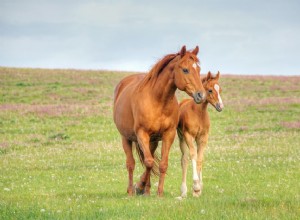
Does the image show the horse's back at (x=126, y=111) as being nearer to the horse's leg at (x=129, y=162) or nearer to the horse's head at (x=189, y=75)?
the horse's leg at (x=129, y=162)

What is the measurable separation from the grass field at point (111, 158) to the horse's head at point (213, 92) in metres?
2.15

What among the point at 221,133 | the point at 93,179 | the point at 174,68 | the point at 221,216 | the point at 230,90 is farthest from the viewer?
the point at 230,90

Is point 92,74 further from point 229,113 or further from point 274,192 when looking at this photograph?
point 274,192

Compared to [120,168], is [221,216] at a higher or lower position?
higher

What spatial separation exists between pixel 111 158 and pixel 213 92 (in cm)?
936

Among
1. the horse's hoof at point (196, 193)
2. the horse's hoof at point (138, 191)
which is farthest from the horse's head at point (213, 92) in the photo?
the horse's hoof at point (138, 191)

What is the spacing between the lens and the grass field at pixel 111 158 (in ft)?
34.4

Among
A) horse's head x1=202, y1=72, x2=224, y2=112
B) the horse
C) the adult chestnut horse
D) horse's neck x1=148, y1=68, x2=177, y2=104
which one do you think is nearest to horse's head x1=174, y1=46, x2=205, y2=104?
the adult chestnut horse

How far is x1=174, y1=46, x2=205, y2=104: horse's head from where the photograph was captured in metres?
11.5

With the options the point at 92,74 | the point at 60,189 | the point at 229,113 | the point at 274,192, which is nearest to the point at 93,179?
the point at 60,189

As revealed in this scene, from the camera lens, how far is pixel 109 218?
9.49 m

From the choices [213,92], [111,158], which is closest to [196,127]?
[213,92]

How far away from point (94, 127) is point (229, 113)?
33.1ft

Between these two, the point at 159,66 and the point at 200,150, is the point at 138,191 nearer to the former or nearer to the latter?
the point at 200,150
